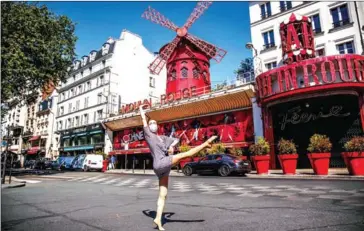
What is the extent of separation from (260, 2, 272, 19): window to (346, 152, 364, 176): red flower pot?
45.5ft

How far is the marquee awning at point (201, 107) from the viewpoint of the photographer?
828 inches

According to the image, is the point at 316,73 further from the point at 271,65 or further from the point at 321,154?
the point at 321,154

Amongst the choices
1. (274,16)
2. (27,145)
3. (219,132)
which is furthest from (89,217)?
(27,145)

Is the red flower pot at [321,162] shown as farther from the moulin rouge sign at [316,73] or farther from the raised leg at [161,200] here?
the raised leg at [161,200]

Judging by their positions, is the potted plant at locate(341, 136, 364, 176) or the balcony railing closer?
the potted plant at locate(341, 136, 364, 176)

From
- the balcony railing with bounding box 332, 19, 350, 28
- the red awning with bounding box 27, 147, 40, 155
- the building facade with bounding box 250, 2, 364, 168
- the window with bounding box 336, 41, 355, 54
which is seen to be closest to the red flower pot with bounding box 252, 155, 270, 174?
the building facade with bounding box 250, 2, 364, 168

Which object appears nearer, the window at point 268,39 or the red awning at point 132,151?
the window at point 268,39

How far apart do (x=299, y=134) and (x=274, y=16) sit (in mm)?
8997

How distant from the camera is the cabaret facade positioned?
15172mm

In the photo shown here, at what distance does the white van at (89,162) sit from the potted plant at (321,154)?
19583 millimetres

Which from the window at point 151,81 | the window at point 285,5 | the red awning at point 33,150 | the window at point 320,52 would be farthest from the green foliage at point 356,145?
the red awning at point 33,150

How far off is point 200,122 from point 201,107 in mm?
1513

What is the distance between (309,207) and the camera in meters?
4.90

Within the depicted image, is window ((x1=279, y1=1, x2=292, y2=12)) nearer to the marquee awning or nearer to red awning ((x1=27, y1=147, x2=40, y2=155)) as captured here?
the marquee awning
